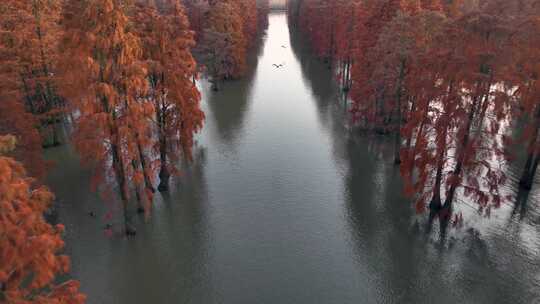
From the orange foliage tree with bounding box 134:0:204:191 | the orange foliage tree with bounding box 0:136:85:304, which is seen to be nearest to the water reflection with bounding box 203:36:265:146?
the orange foliage tree with bounding box 134:0:204:191

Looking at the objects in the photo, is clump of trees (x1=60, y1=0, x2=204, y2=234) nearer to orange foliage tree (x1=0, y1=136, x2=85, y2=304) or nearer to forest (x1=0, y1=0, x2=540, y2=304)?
forest (x1=0, y1=0, x2=540, y2=304)

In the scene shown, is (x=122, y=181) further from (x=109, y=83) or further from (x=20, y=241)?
(x=20, y=241)

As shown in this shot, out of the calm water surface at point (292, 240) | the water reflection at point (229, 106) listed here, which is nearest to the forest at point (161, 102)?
the calm water surface at point (292, 240)

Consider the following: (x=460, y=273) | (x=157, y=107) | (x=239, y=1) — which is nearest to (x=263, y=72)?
(x=239, y=1)

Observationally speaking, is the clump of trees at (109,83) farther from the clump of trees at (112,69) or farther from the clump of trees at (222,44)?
the clump of trees at (222,44)

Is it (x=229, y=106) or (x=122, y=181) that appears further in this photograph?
(x=229, y=106)

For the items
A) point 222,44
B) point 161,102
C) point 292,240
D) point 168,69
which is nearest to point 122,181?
point 161,102
